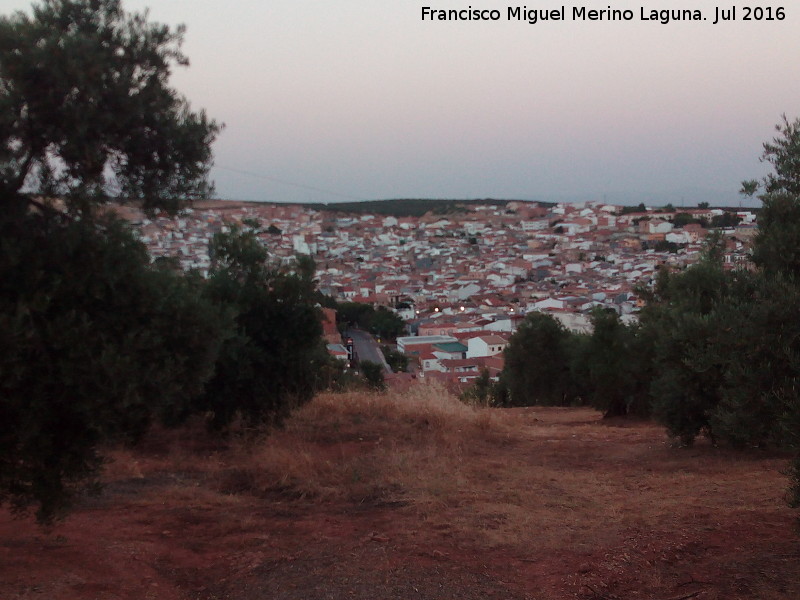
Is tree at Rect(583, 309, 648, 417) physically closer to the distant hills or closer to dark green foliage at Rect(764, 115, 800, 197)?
dark green foliage at Rect(764, 115, 800, 197)

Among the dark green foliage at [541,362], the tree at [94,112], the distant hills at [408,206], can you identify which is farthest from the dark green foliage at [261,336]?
the distant hills at [408,206]

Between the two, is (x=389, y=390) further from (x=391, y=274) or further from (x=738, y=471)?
(x=391, y=274)

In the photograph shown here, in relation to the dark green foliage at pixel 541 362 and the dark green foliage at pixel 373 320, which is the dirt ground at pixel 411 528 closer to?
the dark green foliage at pixel 541 362

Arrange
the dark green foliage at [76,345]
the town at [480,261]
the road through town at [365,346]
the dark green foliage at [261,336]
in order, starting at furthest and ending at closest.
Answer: the town at [480,261]
the road through town at [365,346]
the dark green foliage at [261,336]
the dark green foliage at [76,345]

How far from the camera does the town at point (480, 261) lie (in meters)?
42.8

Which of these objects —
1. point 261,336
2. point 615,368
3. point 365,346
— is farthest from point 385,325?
point 261,336

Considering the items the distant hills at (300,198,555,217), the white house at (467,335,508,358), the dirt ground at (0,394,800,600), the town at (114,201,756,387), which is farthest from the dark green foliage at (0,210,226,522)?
the distant hills at (300,198,555,217)

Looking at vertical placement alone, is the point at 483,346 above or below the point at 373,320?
below

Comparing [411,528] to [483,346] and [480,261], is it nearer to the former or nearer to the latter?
[483,346]

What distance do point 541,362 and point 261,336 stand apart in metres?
16.8

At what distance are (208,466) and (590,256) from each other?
75.7 m

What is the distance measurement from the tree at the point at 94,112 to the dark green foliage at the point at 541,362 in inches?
837

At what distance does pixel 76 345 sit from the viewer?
4.27 metres

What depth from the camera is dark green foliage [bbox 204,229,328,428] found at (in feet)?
34.2
